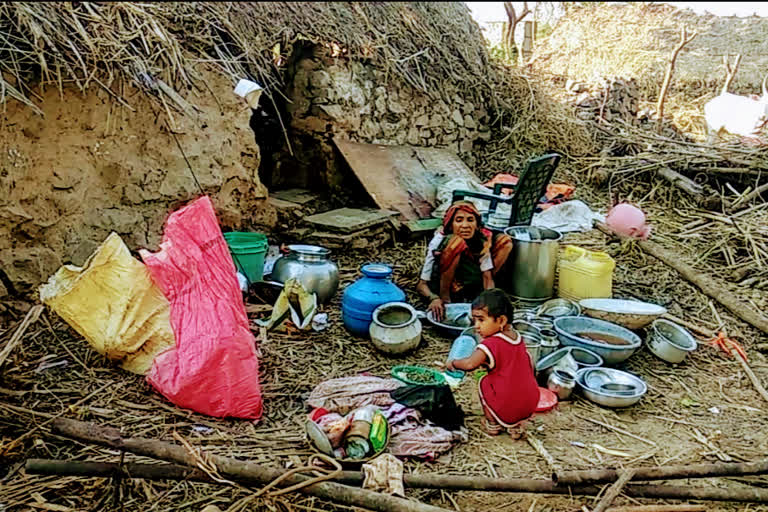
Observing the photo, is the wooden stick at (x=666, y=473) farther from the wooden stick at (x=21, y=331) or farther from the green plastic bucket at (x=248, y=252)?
the green plastic bucket at (x=248, y=252)

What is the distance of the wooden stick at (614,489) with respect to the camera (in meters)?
2.04

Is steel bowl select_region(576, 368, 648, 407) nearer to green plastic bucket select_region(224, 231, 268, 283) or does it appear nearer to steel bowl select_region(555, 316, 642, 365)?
steel bowl select_region(555, 316, 642, 365)

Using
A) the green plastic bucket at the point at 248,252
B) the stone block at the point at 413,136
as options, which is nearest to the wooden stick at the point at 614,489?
the green plastic bucket at the point at 248,252

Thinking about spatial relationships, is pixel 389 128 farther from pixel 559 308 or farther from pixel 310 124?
pixel 559 308

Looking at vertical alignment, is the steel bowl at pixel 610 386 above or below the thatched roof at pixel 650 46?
below

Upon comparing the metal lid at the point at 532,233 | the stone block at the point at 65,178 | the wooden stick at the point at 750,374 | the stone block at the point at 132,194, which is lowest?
the wooden stick at the point at 750,374

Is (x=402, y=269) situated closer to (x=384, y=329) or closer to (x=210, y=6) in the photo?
(x=384, y=329)

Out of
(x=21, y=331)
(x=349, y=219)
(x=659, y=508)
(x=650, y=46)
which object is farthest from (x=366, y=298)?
(x=650, y=46)

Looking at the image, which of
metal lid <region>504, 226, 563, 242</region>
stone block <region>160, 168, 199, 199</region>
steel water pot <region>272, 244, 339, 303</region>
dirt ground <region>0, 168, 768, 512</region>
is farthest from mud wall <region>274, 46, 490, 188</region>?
dirt ground <region>0, 168, 768, 512</region>

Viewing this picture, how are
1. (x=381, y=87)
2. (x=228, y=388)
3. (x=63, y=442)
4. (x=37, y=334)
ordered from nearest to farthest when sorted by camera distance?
(x=63, y=442) → (x=228, y=388) → (x=37, y=334) → (x=381, y=87)

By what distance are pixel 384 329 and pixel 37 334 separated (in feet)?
6.20

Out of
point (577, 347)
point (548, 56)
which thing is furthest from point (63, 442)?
point (548, 56)

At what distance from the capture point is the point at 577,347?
3514 millimetres

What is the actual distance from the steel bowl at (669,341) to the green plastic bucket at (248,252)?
2.57m
